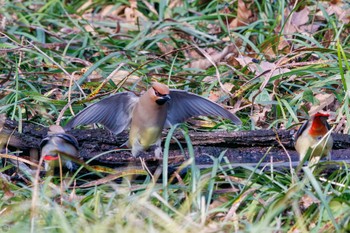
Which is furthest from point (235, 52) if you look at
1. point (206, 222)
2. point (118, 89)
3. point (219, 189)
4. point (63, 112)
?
point (206, 222)

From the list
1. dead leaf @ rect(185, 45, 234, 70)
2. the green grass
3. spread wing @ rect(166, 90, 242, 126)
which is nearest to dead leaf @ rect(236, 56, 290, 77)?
the green grass

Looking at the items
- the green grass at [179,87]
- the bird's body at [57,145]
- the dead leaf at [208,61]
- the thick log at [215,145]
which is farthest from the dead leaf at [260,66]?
the bird's body at [57,145]

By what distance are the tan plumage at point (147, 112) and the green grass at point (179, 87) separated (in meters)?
0.35

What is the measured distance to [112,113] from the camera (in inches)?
226

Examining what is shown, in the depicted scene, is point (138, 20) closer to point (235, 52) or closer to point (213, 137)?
point (235, 52)

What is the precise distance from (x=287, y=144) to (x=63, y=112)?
157cm

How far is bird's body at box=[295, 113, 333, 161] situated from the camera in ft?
15.9

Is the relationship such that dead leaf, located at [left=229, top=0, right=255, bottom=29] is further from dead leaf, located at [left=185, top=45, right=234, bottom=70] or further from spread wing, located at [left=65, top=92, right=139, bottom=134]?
spread wing, located at [left=65, top=92, right=139, bottom=134]

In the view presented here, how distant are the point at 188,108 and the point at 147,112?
379 mm

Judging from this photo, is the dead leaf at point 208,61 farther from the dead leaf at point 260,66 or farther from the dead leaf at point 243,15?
the dead leaf at point 243,15

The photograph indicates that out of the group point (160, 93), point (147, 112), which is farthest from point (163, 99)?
point (147, 112)

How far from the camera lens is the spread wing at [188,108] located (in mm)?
5633

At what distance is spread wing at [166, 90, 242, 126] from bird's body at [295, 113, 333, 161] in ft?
2.17

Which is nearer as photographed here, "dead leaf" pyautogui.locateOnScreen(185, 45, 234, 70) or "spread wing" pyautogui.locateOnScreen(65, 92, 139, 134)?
"spread wing" pyautogui.locateOnScreen(65, 92, 139, 134)
